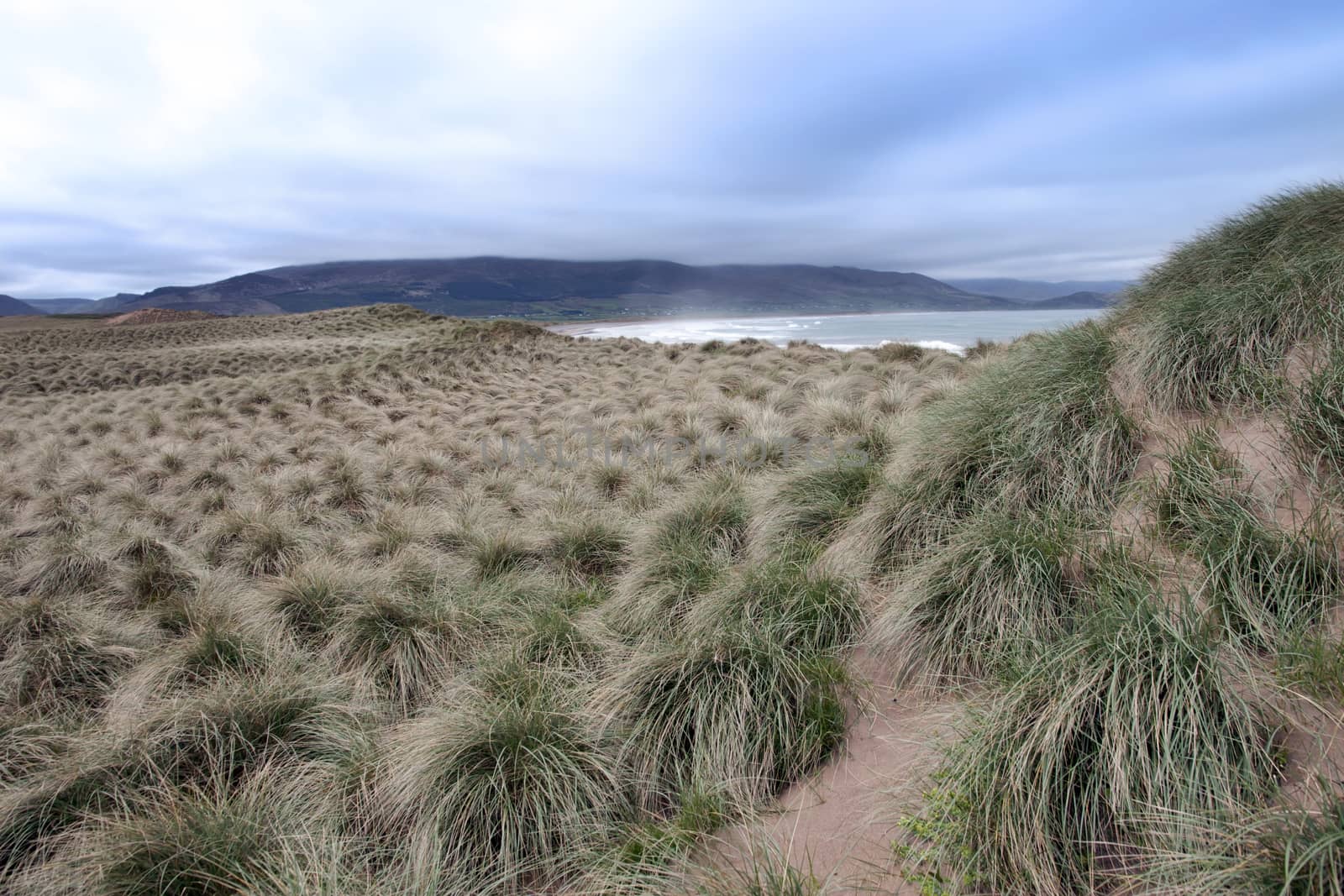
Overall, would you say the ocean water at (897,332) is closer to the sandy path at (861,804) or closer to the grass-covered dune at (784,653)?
the grass-covered dune at (784,653)

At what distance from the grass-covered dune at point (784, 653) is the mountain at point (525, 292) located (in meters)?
99.8

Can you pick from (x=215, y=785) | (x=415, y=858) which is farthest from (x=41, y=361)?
(x=415, y=858)

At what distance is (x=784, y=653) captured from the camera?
2832mm

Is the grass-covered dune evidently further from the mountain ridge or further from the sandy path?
the mountain ridge

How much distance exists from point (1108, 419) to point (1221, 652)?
1962 millimetres

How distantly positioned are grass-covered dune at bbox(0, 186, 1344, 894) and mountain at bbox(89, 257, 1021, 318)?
99850mm

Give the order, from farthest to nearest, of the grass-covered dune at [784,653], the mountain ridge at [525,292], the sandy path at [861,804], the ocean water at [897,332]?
the mountain ridge at [525,292], the ocean water at [897,332], the sandy path at [861,804], the grass-covered dune at [784,653]

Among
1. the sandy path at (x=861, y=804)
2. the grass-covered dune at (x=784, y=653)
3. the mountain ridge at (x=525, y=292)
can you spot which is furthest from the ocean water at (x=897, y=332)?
the mountain ridge at (x=525, y=292)

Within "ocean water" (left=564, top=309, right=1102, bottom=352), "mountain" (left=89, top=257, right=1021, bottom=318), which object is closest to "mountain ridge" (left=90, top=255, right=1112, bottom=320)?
"mountain" (left=89, top=257, right=1021, bottom=318)

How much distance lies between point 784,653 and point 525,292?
6839 inches

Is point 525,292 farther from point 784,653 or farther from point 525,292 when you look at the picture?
point 784,653

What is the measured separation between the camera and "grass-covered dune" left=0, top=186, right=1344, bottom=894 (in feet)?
6.03

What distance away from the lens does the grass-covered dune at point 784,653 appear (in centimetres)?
184

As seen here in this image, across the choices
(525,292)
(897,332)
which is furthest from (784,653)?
(525,292)
